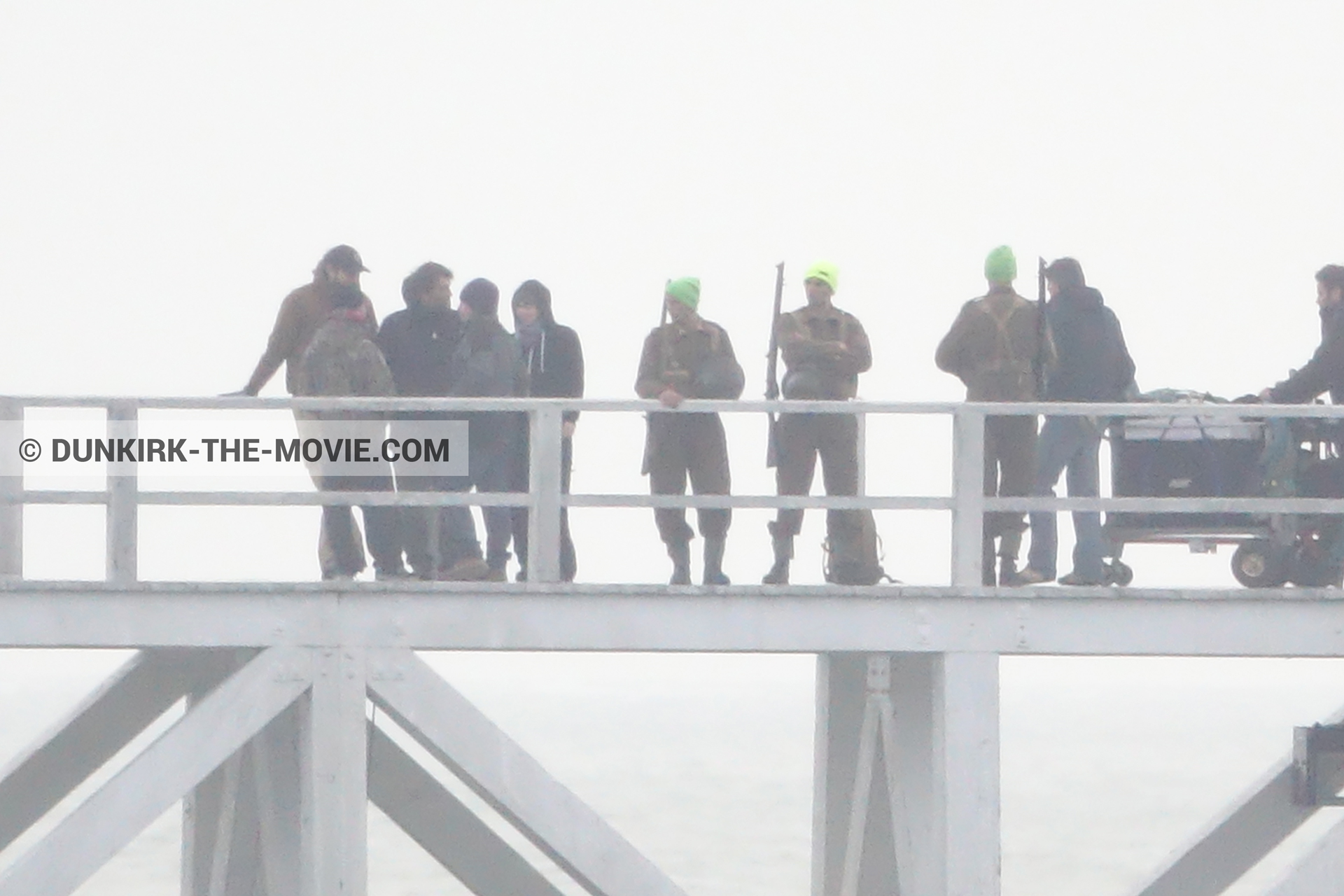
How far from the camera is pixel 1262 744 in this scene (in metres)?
155

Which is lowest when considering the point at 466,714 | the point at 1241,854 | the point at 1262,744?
the point at 1262,744

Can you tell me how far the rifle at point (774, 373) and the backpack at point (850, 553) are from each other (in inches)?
15.1

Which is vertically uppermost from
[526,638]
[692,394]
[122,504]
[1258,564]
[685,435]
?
[692,394]

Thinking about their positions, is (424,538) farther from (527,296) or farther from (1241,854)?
(1241,854)

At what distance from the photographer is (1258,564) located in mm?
14398

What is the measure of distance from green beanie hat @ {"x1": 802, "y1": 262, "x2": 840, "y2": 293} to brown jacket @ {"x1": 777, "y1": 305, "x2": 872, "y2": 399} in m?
0.11

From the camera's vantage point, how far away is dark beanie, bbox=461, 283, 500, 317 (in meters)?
13.9

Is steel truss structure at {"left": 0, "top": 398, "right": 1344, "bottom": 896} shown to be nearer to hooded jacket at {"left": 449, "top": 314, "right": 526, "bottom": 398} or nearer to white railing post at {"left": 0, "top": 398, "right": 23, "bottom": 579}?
white railing post at {"left": 0, "top": 398, "right": 23, "bottom": 579}

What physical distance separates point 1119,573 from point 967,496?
1450 mm

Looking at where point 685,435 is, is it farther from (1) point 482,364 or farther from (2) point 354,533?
(2) point 354,533

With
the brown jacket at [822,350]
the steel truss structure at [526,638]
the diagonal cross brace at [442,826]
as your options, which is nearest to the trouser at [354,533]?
the steel truss structure at [526,638]

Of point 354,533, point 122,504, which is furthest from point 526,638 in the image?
point 122,504

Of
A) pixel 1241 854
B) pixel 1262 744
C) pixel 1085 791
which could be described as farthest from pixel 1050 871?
pixel 1262 744

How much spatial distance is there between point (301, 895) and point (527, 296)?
309cm
